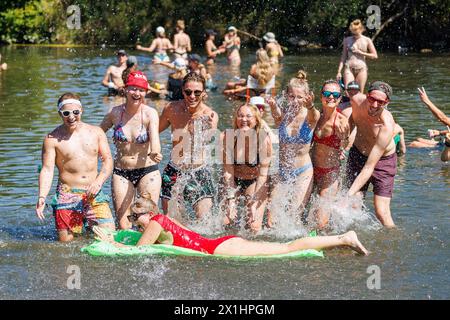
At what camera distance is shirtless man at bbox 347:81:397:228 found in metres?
7.71

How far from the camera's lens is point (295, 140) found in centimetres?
790

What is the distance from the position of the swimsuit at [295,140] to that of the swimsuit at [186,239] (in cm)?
106

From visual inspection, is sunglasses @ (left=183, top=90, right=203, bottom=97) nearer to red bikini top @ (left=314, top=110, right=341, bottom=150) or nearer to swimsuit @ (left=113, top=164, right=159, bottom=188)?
swimsuit @ (left=113, top=164, right=159, bottom=188)

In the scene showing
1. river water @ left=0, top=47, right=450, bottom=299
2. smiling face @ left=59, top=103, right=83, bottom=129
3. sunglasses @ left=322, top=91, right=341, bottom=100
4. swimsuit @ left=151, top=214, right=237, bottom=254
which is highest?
sunglasses @ left=322, top=91, right=341, bottom=100

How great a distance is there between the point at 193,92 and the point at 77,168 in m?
1.27

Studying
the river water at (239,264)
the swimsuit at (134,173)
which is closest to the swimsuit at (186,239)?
the river water at (239,264)

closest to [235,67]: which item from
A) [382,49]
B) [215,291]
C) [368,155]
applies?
[382,49]

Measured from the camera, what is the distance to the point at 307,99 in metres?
7.79

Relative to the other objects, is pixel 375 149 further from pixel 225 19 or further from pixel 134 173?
pixel 225 19

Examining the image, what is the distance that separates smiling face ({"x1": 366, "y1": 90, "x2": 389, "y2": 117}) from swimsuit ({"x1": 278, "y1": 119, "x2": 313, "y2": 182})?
1.99 feet

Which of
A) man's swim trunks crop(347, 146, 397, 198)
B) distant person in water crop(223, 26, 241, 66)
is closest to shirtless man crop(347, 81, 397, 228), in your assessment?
man's swim trunks crop(347, 146, 397, 198)

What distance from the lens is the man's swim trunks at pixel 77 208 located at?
7.54 metres

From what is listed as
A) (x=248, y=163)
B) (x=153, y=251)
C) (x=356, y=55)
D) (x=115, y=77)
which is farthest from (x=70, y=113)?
(x=115, y=77)

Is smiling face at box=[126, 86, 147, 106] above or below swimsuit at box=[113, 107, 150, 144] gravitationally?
above
